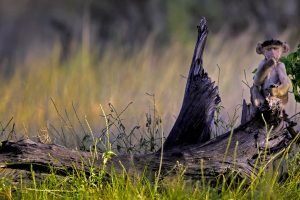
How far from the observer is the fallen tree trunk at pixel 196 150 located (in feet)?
11.7

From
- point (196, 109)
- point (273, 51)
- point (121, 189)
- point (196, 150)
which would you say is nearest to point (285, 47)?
point (273, 51)

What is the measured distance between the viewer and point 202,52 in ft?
14.6

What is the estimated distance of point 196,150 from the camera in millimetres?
3879

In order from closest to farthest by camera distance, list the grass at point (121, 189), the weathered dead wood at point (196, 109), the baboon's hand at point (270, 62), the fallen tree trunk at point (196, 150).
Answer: the grass at point (121, 189)
the fallen tree trunk at point (196, 150)
the baboon's hand at point (270, 62)
the weathered dead wood at point (196, 109)

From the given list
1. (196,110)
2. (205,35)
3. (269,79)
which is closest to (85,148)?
(196,110)

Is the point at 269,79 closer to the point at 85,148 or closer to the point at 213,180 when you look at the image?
the point at 213,180

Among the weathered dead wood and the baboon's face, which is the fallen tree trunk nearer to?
the weathered dead wood

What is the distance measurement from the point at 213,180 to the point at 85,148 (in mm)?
1210

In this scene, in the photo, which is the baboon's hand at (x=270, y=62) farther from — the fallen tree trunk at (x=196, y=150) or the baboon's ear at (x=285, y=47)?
the fallen tree trunk at (x=196, y=150)

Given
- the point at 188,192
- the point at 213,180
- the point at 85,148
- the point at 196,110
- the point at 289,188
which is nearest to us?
the point at 188,192

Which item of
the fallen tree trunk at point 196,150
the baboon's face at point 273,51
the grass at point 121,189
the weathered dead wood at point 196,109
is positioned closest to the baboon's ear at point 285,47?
the baboon's face at point 273,51

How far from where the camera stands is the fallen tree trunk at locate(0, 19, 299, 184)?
11.7 feet

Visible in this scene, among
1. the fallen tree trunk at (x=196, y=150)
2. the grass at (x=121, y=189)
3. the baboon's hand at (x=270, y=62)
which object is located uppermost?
the baboon's hand at (x=270, y=62)

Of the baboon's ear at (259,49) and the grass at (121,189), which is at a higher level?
the baboon's ear at (259,49)
